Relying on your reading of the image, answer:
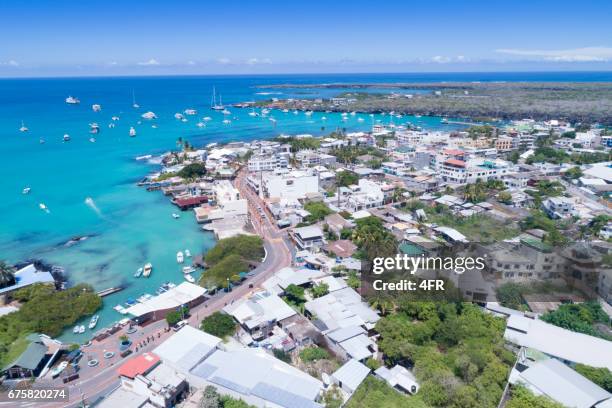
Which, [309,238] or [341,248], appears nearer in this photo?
[341,248]

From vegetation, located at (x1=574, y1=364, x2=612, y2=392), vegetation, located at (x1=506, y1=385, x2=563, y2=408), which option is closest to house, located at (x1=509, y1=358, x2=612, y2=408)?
vegetation, located at (x1=574, y1=364, x2=612, y2=392)

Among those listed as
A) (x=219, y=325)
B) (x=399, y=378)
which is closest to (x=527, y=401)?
(x=399, y=378)

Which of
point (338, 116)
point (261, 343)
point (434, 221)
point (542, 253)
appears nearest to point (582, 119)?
point (338, 116)

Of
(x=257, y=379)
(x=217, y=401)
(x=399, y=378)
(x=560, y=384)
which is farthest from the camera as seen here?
(x=399, y=378)

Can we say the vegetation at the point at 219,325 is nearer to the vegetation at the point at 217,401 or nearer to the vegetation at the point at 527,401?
the vegetation at the point at 217,401

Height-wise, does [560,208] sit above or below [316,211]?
above

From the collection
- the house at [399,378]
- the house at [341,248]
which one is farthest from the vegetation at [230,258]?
the house at [399,378]

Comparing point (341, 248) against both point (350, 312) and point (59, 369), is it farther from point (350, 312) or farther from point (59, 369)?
point (59, 369)

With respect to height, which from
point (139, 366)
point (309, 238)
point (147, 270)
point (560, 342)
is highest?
point (309, 238)
